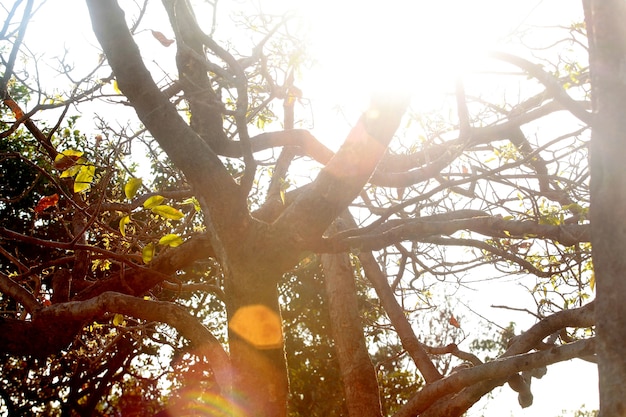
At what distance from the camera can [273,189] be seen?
600 cm

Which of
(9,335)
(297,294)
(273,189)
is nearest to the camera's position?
(9,335)

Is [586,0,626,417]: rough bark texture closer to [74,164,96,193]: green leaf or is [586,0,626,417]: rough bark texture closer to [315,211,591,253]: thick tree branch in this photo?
[315,211,591,253]: thick tree branch

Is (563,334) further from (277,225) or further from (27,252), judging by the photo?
(27,252)

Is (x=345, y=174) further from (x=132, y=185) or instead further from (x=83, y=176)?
(x=83, y=176)

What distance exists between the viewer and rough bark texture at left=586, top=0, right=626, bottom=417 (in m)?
2.17

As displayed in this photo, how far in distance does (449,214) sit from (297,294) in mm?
13133

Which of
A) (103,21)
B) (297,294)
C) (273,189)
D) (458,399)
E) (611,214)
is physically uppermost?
(297,294)

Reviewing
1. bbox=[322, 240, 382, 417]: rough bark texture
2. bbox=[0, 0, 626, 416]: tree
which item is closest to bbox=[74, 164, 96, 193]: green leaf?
bbox=[0, 0, 626, 416]: tree

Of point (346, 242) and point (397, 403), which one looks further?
point (397, 403)

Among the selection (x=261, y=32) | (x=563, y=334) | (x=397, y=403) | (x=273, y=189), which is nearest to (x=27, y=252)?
(x=397, y=403)

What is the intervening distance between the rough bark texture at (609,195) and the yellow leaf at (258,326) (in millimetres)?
2295

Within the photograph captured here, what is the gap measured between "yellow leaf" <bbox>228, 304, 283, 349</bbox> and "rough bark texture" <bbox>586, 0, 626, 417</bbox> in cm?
229

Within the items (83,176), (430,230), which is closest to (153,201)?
(83,176)

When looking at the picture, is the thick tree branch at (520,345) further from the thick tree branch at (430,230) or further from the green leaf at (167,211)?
the green leaf at (167,211)
